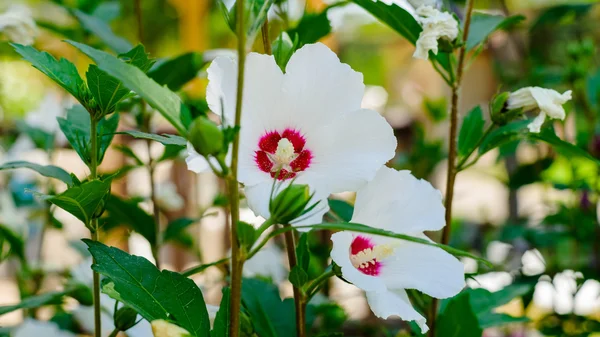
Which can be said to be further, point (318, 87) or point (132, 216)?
point (132, 216)

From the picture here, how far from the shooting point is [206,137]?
0.33 metres

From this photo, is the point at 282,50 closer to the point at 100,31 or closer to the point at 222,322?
the point at 222,322

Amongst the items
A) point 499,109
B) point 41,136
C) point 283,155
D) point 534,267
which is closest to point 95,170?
point 283,155

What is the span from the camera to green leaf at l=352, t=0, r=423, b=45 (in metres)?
0.57

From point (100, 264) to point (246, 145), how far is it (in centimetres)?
13

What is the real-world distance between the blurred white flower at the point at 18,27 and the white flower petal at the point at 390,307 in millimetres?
457

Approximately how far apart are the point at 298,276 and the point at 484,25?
0.40 m

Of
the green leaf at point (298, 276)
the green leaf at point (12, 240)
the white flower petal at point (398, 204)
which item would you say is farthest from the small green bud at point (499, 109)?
the green leaf at point (12, 240)

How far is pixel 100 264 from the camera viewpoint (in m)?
0.43

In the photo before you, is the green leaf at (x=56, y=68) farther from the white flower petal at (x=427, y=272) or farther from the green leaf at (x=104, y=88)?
the white flower petal at (x=427, y=272)

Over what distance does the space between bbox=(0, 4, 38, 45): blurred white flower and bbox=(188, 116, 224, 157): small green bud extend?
0.39m

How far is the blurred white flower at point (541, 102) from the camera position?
0.53 metres

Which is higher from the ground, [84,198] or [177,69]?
[177,69]

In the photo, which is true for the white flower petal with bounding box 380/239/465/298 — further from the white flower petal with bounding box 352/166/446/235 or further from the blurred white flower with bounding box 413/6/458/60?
the blurred white flower with bounding box 413/6/458/60
